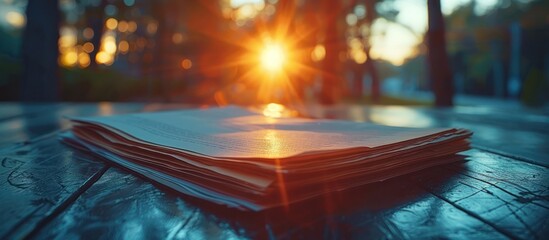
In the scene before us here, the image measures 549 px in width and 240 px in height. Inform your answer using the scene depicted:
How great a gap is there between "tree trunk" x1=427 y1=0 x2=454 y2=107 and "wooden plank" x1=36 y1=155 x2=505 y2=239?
264cm

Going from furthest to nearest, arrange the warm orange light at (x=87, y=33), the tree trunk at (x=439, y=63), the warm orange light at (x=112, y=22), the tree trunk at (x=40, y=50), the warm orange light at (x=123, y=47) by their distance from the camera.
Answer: the warm orange light at (x=123, y=47)
the warm orange light at (x=87, y=33)
the warm orange light at (x=112, y=22)
the tree trunk at (x=40, y=50)
the tree trunk at (x=439, y=63)

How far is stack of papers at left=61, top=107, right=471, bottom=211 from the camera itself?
0.39 meters

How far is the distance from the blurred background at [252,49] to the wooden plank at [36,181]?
251 cm

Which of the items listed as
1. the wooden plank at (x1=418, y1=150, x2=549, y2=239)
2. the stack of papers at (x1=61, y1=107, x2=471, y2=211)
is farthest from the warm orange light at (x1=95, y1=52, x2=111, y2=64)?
the wooden plank at (x1=418, y1=150, x2=549, y2=239)

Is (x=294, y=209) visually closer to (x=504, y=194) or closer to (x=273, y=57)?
(x=504, y=194)

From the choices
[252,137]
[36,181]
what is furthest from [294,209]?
[36,181]

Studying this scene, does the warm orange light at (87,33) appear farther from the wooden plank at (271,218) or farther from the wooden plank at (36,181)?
the wooden plank at (271,218)

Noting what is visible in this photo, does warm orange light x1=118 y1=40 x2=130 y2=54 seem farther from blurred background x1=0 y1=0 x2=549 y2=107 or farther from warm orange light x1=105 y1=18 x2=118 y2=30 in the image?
warm orange light x1=105 y1=18 x2=118 y2=30

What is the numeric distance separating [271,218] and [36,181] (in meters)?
0.35

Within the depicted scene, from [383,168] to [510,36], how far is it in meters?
24.6

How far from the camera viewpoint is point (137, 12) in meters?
10.9

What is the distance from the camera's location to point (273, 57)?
8484 millimetres

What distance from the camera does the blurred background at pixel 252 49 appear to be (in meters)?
3.85

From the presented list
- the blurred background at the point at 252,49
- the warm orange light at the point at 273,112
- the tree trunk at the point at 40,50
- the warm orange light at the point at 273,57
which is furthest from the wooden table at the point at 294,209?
the warm orange light at the point at 273,57
